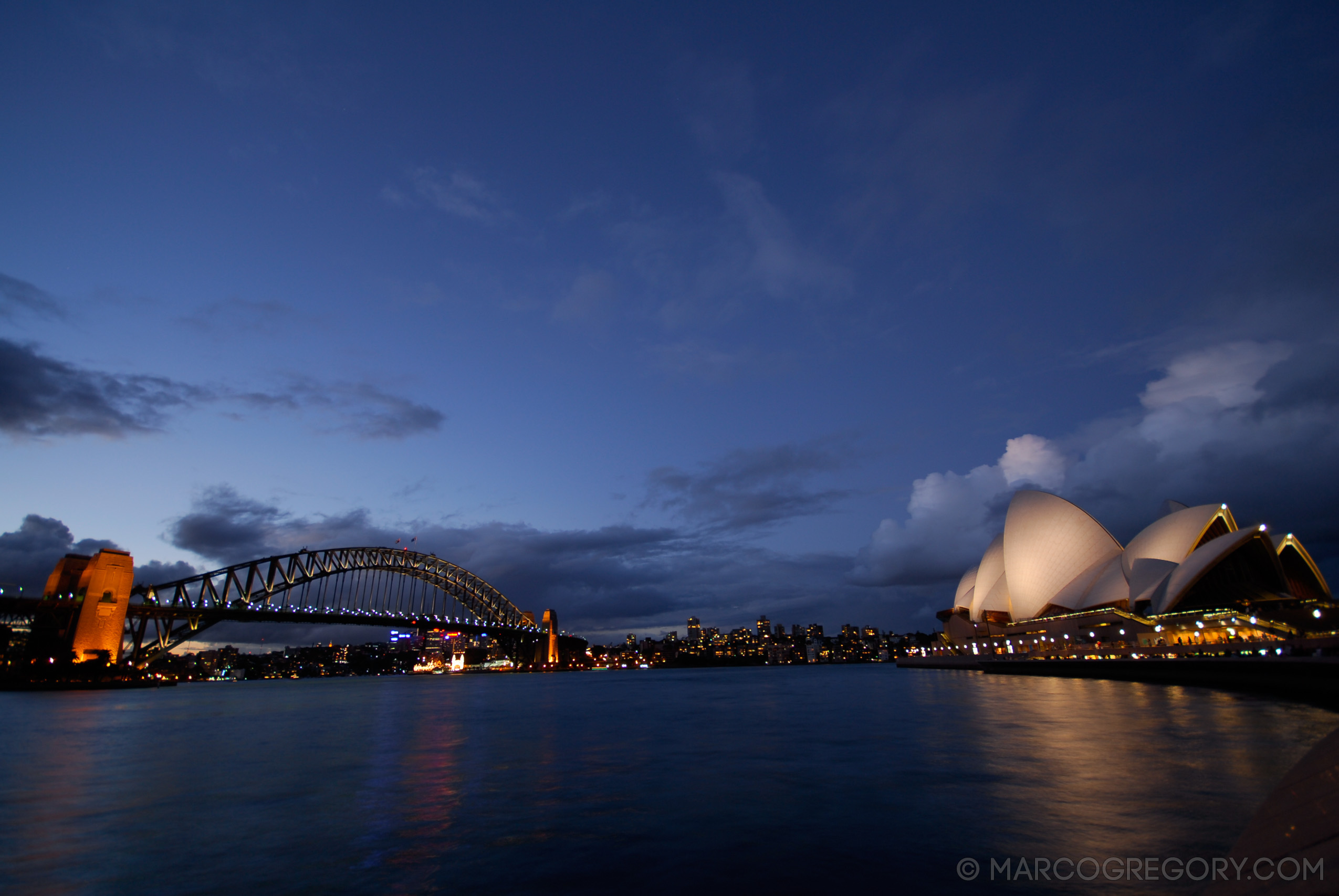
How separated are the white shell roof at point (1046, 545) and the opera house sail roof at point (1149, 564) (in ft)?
0.20

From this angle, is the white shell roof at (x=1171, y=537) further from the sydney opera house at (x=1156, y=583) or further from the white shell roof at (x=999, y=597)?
the white shell roof at (x=999, y=597)

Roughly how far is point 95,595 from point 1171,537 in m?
79.4

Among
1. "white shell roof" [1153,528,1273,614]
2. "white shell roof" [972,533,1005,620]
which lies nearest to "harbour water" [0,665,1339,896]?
"white shell roof" [1153,528,1273,614]

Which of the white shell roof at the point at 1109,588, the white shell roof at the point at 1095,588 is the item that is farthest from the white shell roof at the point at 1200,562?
the white shell roof at the point at 1095,588

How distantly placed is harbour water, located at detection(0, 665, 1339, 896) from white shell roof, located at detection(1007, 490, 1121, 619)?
3457cm

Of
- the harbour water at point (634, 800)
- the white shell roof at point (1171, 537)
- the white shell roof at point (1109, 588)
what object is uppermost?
the white shell roof at point (1171, 537)

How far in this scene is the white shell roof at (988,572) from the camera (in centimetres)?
6936

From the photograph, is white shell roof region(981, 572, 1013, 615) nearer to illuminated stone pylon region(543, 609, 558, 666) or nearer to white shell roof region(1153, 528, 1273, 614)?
white shell roof region(1153, 528, 1273, 614)

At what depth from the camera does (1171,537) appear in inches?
1869

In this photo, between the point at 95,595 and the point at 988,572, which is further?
the point at 988,572

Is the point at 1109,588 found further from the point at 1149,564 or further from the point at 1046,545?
the point at 1046,545

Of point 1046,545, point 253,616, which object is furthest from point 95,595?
point 1046,545

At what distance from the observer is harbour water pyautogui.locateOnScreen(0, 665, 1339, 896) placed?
7383mm

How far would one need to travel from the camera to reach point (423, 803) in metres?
10.9
